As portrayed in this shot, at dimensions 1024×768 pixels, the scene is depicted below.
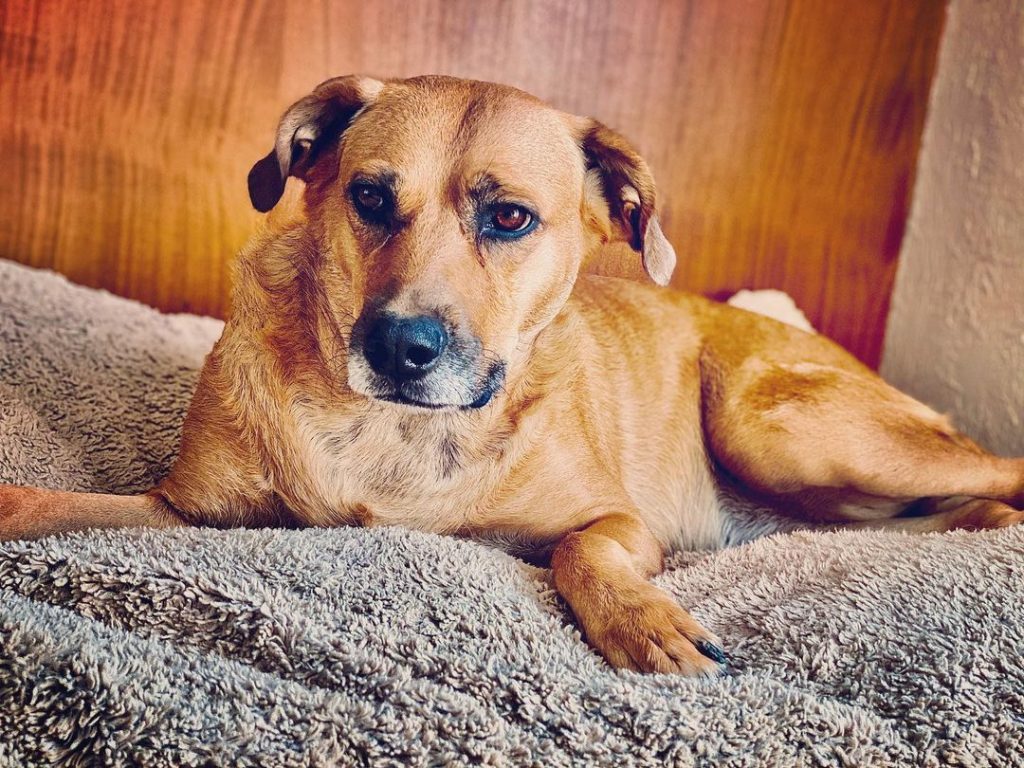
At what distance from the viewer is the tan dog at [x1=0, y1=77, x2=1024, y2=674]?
162 cm

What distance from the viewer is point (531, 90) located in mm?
2971

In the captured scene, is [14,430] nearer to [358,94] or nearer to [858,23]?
[358,94]

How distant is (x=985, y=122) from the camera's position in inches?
113

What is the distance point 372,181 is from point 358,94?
23 cm

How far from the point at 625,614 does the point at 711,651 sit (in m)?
0.14

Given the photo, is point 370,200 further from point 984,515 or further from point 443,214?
point 984,515

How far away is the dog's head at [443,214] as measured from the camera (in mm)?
1608

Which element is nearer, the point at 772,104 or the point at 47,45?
the point at 47,45

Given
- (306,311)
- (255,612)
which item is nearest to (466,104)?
(306,311)

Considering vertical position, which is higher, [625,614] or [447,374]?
[447,374]

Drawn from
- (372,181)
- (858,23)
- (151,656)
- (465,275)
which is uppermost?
(858,23)

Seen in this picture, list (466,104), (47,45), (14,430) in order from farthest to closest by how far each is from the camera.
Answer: (47,45), (14,430), (466,104)

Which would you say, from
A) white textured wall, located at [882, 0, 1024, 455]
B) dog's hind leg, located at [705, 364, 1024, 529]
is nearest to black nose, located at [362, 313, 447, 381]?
dog's hind leg, located at [705, 364, 1024, 529]

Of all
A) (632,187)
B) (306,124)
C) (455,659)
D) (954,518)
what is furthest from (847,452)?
(306,124)
